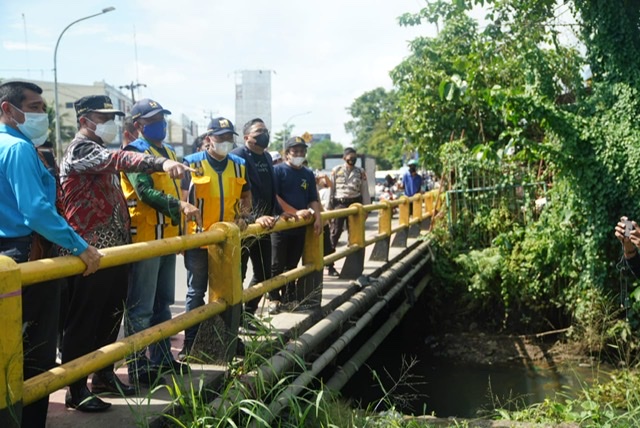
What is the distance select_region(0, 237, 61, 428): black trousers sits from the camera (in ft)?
9.71

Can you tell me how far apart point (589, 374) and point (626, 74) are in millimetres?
3625

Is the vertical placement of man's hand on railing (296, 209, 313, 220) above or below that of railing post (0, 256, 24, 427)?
above

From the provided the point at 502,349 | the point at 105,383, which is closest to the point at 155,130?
the point at 105,383

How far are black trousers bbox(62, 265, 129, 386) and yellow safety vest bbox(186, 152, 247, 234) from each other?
1.29 metres

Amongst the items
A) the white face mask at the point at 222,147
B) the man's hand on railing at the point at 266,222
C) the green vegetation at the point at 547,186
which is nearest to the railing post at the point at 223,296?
the man's hand on railing at the point at 266,222

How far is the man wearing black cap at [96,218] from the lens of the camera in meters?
3.55

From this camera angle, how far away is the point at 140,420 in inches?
123

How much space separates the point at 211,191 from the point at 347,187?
465cm

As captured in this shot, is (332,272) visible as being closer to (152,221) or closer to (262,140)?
(262,140)

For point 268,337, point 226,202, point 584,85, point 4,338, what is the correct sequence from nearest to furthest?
1. point 4,338
2. point 268,337
3. point 226,202
4. point 584,85

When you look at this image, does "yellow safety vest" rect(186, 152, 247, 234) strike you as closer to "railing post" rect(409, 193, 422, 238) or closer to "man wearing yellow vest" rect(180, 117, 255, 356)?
"man wearing yellow vest" rect(180, 117, 255, 356)

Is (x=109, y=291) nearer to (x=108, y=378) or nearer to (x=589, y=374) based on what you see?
(x=108, y=378)

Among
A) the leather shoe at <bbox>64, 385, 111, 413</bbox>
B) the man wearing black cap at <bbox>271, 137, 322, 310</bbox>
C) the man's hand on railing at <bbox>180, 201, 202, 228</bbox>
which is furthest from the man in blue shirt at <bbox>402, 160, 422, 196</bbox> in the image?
the leather shoe at <bbox>64, 385, 111, 413</bbox>

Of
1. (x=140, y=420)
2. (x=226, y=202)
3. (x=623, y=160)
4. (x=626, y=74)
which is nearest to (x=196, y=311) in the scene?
(x=140, y=420)
